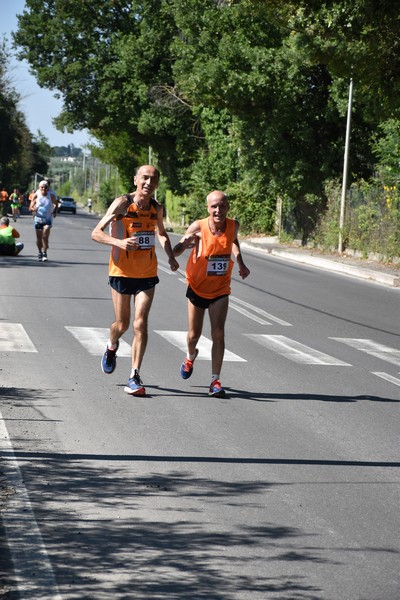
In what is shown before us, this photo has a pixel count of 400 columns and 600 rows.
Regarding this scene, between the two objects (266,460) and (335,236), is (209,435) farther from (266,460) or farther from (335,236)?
(335,236)

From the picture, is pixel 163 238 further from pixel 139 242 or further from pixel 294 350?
pixel 294 350

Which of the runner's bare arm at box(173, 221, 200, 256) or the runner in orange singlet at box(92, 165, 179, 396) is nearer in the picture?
the runner in orange singlet at box(92, 165, 179, 396)

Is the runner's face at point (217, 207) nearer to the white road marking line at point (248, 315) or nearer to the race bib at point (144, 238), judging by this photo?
the race bib at point (144, 238)

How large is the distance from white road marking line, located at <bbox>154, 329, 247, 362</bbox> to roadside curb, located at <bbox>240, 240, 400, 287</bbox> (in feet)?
40.1

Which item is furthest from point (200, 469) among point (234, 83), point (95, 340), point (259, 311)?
point (234, 83)

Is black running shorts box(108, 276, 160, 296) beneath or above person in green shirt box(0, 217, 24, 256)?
above

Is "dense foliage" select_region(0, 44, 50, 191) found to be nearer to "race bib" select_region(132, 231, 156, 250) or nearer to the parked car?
the parked car

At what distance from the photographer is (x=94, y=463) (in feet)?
23.4

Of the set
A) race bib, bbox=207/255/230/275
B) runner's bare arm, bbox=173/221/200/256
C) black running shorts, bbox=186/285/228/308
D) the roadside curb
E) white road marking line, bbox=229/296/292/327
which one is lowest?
the roadside curb

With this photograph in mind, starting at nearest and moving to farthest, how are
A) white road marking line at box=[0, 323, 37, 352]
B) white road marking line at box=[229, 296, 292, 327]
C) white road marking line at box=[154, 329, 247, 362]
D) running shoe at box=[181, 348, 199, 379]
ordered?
1. running shoe at box=[181, 348, 199, 379]
2. white road marking line at box=[0, 323, 37, 352]
3. white road marking line at box=[154, 329, 247, 362]
4. white road marking line at box=[229, 296, 292, 327]

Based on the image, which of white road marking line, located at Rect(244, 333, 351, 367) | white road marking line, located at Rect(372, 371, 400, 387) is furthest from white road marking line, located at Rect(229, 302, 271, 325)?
white road marking line, located at Rect(372, 371, 400, 387)

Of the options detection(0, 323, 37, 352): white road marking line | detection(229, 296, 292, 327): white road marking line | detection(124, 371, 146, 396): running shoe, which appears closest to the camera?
detection(124, 371, 146, 396): running shoe

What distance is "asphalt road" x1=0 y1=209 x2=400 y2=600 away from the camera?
5098 mm

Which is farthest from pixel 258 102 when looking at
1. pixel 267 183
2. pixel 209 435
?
pixel 209 435
